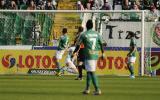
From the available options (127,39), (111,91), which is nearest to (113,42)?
(127,39)

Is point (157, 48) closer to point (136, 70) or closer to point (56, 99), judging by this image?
point (136, 70)

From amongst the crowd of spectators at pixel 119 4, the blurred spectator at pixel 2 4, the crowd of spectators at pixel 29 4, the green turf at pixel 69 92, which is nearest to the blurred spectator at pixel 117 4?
the crowd of spectators at pixel 119 4

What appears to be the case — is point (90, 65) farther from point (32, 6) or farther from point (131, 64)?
point (32, 6)

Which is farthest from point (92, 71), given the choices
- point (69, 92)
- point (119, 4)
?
point (119, 4)

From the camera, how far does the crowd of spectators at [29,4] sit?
38188mm

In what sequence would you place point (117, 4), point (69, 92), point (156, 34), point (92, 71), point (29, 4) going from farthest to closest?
1. point (117, 4)
2. point (29, 4)
3. point (156, 34)
4. point (69, 92)
5. point (92, 71)

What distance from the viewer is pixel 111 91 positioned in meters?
20.6

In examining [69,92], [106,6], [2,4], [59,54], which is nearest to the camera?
[69,92]

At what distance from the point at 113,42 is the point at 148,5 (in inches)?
254

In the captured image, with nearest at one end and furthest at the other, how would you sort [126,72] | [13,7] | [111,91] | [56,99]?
1. [56,99]
2. [111,91]
3. [126,72]
4. [13,7]

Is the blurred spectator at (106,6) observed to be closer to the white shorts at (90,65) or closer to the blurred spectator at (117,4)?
the blurred spectator at (117,4)

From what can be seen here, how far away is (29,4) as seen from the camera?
3938 cm

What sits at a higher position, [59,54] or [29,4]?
[29,4]

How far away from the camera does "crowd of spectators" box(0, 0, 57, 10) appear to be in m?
38.2
